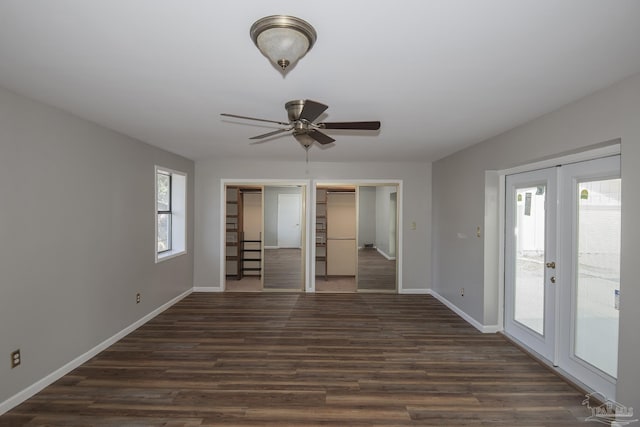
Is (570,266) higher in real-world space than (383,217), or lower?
lower

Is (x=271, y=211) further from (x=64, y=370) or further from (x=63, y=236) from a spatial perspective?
(x=64, y=370)

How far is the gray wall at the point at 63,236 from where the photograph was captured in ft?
7.79

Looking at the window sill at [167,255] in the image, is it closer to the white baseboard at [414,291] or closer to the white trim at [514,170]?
the white baseboard at [414,291]

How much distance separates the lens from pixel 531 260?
3.46 metres

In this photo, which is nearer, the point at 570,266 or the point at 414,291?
the point at 570,266

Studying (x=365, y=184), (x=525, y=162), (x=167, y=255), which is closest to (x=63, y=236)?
(x=167, y=255)

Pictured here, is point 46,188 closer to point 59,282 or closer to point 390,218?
point 59,282

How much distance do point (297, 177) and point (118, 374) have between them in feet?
12.8

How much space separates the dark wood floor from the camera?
2332 mm

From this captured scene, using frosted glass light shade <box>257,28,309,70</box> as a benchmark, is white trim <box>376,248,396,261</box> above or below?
below

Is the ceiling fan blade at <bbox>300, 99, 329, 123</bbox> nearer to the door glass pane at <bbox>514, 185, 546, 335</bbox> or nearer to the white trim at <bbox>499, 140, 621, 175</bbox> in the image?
the white trim at <bbox>499, 140, 621, 175</bbox>

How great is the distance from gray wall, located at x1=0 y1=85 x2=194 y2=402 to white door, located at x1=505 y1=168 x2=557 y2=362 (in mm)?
4752

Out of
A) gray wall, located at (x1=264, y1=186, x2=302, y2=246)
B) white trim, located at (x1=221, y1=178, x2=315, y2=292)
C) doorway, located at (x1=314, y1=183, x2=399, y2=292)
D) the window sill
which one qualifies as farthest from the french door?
the window sill

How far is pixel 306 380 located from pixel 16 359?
234cm
